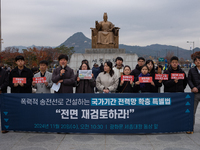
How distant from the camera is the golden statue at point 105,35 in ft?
47.7

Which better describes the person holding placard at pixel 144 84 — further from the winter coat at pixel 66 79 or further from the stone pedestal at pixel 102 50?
the stone pedestal at pixel 102 50

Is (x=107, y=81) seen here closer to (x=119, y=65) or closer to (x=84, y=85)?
(x=84, y=85)

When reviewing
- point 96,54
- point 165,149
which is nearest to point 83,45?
point 96,54

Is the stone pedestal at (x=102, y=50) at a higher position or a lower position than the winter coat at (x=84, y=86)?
higher

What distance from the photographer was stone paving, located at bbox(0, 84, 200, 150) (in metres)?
3.43

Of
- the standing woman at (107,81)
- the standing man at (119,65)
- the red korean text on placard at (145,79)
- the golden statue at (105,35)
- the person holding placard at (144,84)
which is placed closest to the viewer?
the red korean text on placard at (145,79)

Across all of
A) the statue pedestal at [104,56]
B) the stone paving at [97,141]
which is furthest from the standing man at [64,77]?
the statue pedestal at [104,56]

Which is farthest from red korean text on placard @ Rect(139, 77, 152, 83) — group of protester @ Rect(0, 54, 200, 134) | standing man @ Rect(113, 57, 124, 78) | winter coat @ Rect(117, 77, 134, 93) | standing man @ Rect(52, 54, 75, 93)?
Result: standing man @ Rect(52, 54, 75, 93)

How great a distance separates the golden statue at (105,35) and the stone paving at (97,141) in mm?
11171

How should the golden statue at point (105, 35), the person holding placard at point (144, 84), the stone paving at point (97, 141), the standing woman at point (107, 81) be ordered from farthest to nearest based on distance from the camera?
the golden statue at point (105, 35), the standing woman at point (107, 81), the person holding placard at point (144, 84), the stone paving at point (97, 141)

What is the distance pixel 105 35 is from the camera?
14.6 metres

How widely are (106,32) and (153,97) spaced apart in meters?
11.1

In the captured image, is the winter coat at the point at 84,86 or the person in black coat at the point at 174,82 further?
the winter coat at the point at 84,86

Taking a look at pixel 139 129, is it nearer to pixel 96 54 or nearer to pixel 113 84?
pixel 113 84
